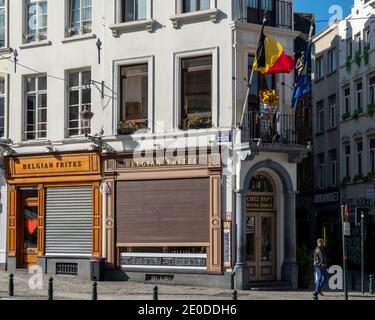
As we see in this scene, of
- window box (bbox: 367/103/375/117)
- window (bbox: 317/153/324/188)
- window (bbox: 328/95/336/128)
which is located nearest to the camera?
window box (bbox: 367/103/375/117)

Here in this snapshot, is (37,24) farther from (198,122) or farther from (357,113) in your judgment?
(357,113)

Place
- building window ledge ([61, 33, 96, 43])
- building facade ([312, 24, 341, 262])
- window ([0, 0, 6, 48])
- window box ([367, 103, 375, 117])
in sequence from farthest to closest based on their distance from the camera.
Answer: building facade ([312, 24, 341, 262]) < window box ([367, 103, 375, 117]) < window ([0, 0, 6, 48]) < building window ledge ([61, 33, 96, 43])

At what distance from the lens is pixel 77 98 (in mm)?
26281

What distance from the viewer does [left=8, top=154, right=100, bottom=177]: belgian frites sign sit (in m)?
25.3

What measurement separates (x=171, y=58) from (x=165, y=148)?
111 inches

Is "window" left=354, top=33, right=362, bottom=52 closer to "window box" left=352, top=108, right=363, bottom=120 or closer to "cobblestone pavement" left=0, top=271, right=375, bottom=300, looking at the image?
"window box" left=352, top=108, right=363, bottom=120

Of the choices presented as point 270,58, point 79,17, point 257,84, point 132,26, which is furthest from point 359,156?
point 79,17

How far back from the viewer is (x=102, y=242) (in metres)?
25.0

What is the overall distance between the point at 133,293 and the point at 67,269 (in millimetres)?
5184

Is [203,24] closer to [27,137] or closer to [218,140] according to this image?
[218,140]

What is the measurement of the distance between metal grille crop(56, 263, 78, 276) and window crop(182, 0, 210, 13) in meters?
9.09

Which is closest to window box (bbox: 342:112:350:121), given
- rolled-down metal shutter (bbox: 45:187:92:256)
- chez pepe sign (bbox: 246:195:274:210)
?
chez pepe sign (bbox: 246:195:274:210)

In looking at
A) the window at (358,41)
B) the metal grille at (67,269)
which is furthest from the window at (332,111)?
the metal grille at (67,269)
